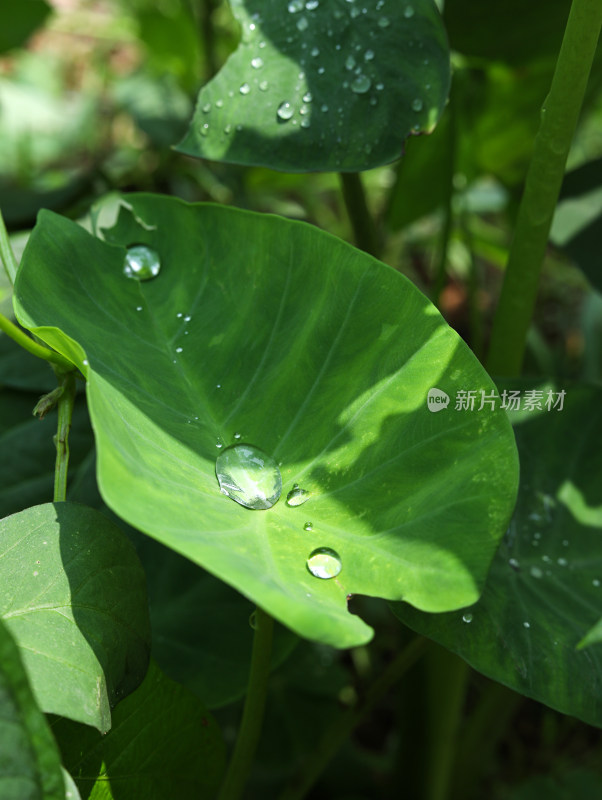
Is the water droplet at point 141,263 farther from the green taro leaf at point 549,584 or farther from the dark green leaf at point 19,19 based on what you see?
the dark green leaf at point 19,19

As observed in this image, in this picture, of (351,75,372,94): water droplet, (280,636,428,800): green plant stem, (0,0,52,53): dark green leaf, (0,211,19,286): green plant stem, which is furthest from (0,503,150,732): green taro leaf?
(0,0,52,53): dark green leaf

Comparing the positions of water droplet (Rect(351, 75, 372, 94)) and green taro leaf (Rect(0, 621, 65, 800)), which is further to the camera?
water droplet (Rect(351, 75, 372, 94))

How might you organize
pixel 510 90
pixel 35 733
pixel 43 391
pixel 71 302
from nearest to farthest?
pixel 35 733 < pixel 71 302 < pixel 43 391 < pixel 510 90

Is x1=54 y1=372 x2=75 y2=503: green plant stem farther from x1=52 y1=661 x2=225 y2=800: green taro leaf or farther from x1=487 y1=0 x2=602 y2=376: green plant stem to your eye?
x1=487 y1=0 x2=602 y2=376: green plant stem

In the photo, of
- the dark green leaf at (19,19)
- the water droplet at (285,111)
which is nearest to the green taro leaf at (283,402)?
the water droplet at (285,111)

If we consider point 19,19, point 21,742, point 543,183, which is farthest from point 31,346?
point 19,19

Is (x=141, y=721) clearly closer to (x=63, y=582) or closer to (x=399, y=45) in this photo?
(x=63, y=582)

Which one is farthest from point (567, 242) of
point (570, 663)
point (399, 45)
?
point (570, 663)
